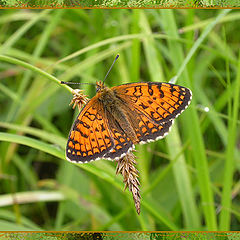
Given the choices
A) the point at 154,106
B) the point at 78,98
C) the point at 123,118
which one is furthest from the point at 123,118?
the point at 78,98

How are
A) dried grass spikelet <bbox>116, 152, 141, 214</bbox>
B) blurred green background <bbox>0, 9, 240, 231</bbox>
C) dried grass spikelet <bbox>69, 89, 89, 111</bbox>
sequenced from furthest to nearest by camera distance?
1. blurred green background <bbox>0, 9, 240, 231</bbox>
2. dried grass spikelet <bbox>69, 89, 89, 111</bbox>
3. dried grass spikelet <bbox>116, 152, 141, 214</bbox>

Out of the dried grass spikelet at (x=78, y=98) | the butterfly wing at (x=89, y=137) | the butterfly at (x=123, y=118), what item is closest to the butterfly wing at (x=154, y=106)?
the butterfly at (x=123, y=118)

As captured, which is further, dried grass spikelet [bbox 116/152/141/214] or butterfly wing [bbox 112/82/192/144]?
butterfly wing [bbox 112/82/192/144]

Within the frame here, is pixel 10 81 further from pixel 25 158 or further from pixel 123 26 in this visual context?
pixel 123 26

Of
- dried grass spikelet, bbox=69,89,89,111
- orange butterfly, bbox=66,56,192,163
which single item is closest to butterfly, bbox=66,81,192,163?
orange butterfly, bbox=66,56,192,163

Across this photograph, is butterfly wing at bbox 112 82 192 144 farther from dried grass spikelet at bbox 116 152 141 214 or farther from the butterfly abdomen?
dried grass spikelet at bbox 116 152 141 214

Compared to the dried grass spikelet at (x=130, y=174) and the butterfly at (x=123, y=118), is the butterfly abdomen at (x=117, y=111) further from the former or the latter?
the dried grass spikelet at (x=130, y=174)

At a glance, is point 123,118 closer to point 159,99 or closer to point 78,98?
point 159,99

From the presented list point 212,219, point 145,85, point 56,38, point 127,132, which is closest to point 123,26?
point 56,38
